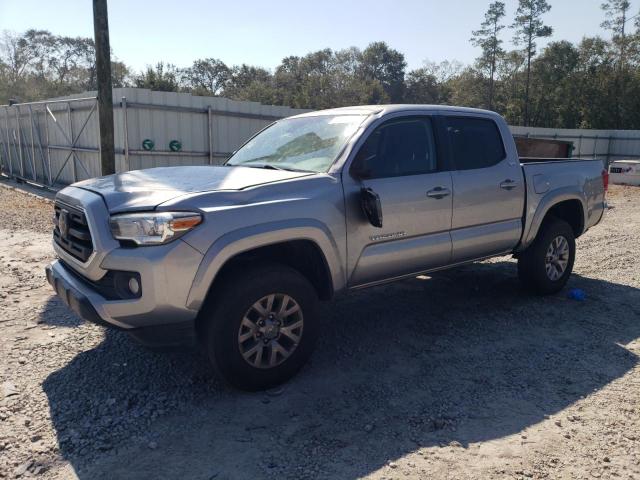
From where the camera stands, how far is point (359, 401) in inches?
141

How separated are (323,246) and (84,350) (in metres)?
2.18

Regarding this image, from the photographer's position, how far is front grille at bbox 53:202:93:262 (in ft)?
11.5

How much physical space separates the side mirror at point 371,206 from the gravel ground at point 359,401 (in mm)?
1143

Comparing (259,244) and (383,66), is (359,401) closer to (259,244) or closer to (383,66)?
(259,244)

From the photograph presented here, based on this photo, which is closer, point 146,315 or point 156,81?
point 146,315

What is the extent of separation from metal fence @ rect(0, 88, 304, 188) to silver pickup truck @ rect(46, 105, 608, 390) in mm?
9399

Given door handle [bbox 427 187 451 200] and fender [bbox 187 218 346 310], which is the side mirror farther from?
door handle [bbox 427 187 451 200]

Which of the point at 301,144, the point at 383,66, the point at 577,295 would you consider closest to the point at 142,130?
the point at 301,144

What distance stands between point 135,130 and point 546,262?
429 inches

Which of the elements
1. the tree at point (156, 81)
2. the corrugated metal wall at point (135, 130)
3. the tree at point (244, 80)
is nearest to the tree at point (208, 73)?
the tree at point (244, 80)

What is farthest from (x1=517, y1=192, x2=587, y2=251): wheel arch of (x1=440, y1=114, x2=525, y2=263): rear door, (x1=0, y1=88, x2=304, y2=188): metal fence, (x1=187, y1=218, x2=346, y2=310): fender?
(x1=0, y1=88, x2=304, y2=188): metal fence

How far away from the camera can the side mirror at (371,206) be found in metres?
3.97

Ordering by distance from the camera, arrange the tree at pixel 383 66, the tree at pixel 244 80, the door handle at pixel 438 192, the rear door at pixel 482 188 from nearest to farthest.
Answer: the door handle at pixel 438 192 < the rear door at pixel 482 188 < the tree at pixel 244 80 < the tree at pixel 383 66

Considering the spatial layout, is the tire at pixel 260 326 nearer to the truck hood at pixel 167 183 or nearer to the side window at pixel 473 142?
the truck hood at pixel 167 183
